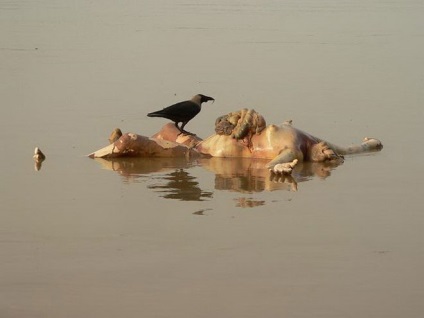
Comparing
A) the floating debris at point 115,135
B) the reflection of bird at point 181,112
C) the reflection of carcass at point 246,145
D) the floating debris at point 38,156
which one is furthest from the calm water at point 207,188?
the reflection of bird at point 181,112

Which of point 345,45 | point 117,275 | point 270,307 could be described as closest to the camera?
point 270,307

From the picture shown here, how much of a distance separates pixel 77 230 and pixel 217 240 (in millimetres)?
1053

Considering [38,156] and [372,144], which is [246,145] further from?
[38,156]

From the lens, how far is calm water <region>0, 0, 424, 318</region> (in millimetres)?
7805

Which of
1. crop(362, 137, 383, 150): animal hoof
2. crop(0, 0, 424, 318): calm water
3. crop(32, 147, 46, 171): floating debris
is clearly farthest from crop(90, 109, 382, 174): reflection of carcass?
crop(32, 147, 46, 171): floating debris

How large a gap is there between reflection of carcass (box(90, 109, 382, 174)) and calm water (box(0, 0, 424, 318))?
0.19 metres

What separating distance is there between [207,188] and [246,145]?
150 cm

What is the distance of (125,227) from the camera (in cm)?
952

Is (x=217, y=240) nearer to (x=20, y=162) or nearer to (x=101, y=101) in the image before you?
(x=20, y=162)

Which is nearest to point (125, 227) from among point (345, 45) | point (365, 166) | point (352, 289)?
point (352, 289)

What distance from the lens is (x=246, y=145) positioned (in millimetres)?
12539

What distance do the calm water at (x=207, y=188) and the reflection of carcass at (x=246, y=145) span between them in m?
0.19

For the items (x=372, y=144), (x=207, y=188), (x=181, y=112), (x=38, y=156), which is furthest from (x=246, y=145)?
(x=38, y=156)

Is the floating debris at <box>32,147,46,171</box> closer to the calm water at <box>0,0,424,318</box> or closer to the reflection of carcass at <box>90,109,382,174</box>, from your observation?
the calm water at <box>0,0,424,318</box>
